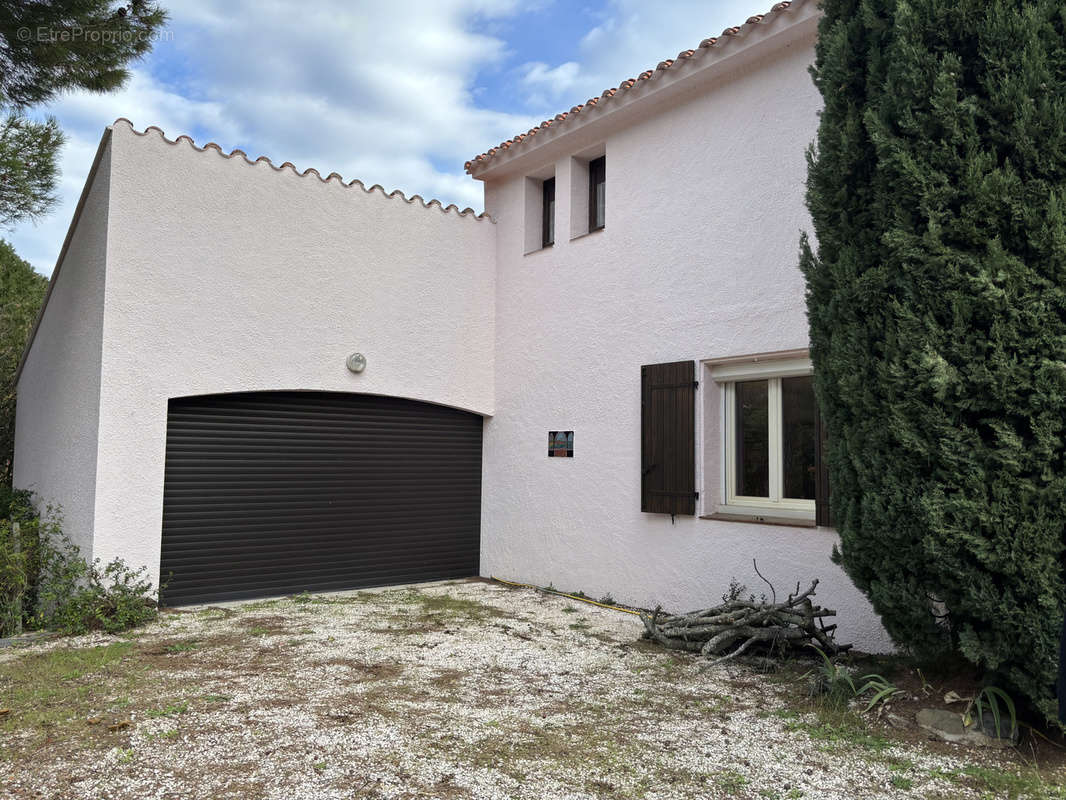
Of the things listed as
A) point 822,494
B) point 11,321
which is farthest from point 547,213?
point 11,321

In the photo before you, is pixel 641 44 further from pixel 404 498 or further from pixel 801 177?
pixel 404 498

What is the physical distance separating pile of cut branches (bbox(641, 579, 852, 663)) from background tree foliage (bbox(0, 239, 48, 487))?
10.9 metres

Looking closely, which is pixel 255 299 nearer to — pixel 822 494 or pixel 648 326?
pixel 648 326

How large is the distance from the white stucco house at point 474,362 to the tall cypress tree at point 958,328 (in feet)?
6.08

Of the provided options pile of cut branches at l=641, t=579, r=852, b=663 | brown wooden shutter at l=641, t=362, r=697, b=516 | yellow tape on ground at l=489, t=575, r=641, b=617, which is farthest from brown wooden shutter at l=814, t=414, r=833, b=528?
yellow tape on ground at l=489, t=575, r=641, b=617

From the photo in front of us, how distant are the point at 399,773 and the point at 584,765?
2.83 ft

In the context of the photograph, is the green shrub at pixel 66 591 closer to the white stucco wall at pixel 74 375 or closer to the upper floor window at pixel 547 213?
the white stucco wall at pixel 74 375

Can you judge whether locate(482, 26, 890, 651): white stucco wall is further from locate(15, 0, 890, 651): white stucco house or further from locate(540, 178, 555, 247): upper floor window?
locate(540, 178, 555, 247): upper floor window

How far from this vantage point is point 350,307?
7977mm

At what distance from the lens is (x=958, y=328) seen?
359 cm

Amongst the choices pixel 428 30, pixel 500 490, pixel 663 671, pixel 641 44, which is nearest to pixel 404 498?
pixel 500 490

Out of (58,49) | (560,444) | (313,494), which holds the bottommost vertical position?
(313,494)

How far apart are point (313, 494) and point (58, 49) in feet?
15.8

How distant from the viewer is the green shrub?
6102 millimetres
